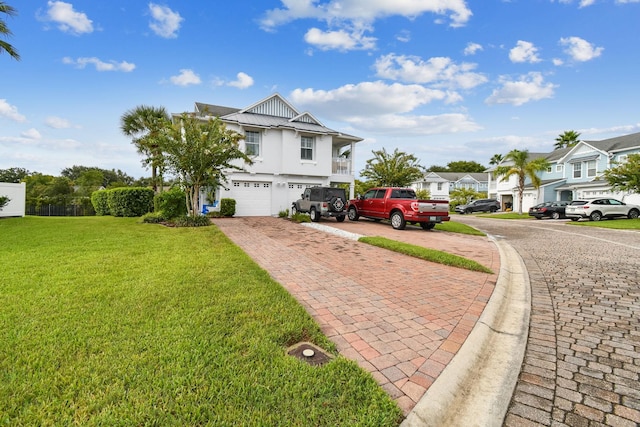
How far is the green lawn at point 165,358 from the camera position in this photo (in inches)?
80.7

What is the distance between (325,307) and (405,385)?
1.85 m

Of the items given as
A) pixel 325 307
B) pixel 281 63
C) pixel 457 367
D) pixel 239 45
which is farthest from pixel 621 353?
pixel 281 63

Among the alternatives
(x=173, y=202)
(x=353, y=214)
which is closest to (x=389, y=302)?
(x=353, y=214)

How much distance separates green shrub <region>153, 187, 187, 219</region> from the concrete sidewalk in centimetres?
972

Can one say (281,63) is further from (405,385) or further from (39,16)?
(405,385)

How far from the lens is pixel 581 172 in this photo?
31766 mm

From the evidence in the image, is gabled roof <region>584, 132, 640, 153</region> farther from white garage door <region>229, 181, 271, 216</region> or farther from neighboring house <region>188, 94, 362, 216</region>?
white garage door <region>229, 181, 271, 216</region>

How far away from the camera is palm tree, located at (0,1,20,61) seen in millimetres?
12672

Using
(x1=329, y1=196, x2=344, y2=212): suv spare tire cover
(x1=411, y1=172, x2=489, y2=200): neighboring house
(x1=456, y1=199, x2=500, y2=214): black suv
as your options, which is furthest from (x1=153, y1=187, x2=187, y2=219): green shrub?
(x1=411, y1=172, x2=489, y2=200): neighboring house

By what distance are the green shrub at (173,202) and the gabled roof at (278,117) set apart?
6.33 metres

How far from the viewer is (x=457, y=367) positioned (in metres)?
2.78

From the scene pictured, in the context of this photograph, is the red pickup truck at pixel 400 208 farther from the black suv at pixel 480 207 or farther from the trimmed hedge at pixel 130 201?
the black suv at pixel 480 207

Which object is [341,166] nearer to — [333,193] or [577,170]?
[333,193]

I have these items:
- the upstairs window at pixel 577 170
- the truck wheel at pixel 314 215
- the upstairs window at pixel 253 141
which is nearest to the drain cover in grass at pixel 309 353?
the truck wheel at pixel 314 215
